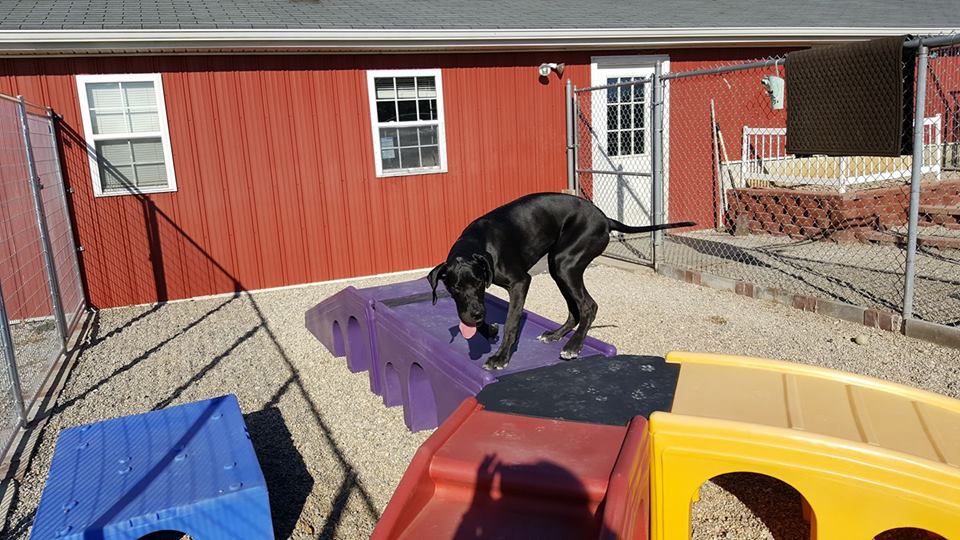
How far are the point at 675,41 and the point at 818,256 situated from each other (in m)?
3.45

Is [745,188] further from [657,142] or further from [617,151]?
[657,142]

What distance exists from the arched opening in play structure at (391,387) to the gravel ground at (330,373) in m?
0.08

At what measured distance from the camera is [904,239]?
28.2ft

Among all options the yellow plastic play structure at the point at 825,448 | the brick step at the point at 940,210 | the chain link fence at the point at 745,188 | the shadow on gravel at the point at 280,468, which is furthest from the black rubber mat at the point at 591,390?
the brick step at the point at 940,210

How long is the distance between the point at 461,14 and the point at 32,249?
19.3 feet

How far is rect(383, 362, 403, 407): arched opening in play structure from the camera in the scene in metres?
4.59

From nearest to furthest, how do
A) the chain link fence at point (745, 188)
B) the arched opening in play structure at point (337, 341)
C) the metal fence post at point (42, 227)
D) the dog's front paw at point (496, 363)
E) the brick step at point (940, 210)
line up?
the dog's front paw at point (496, 363), the metal fence post at point (42, 227), the arched opening in play structure at point (337, 341), the chain link fence at point (745, 188), the brick step at point (940, 210)

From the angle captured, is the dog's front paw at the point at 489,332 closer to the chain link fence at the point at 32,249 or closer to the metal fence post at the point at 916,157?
the chain link fence at the point at 32,249

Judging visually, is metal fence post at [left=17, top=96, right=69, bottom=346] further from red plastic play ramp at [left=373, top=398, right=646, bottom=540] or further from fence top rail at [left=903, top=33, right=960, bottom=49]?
fence top rail at [left=903, top=33, right=960, bottom=49]

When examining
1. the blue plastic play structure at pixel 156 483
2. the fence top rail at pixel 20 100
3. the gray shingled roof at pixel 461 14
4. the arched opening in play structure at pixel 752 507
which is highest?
the gray shingled roof at pixel 461 14

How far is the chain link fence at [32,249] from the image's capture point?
531 cm

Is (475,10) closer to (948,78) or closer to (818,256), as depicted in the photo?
(818,256)

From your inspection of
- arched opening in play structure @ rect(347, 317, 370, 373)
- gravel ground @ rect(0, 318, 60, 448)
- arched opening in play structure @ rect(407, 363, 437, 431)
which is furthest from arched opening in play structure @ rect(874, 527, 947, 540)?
gravel ground @ rect(0, 318, 60, 448)

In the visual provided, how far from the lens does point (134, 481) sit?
281cm
